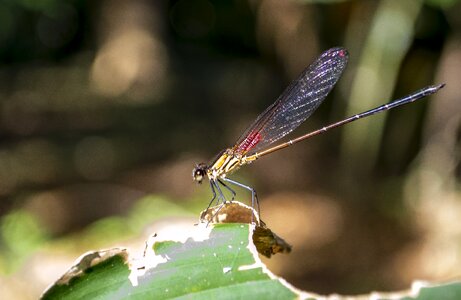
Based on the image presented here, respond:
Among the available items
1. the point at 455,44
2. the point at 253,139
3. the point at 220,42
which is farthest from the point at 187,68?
the point at 253,139

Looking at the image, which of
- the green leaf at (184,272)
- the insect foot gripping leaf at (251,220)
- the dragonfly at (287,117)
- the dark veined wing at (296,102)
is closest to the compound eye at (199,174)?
the dragonfly at (287,117)

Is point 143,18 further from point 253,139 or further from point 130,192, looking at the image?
point 253,139

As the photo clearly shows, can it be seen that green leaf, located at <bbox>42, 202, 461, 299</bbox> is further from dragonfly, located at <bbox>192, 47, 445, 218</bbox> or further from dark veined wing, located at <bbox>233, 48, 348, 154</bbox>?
dark veined wing, located at <bbox>233, 48, 348, 154</bbox>

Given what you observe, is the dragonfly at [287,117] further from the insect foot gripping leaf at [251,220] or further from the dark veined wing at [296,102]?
the insect foot gripping leaf at [251,220]

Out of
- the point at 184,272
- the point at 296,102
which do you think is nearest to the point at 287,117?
the point at 296,102

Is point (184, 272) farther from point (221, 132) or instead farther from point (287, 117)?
point (221, 132)
